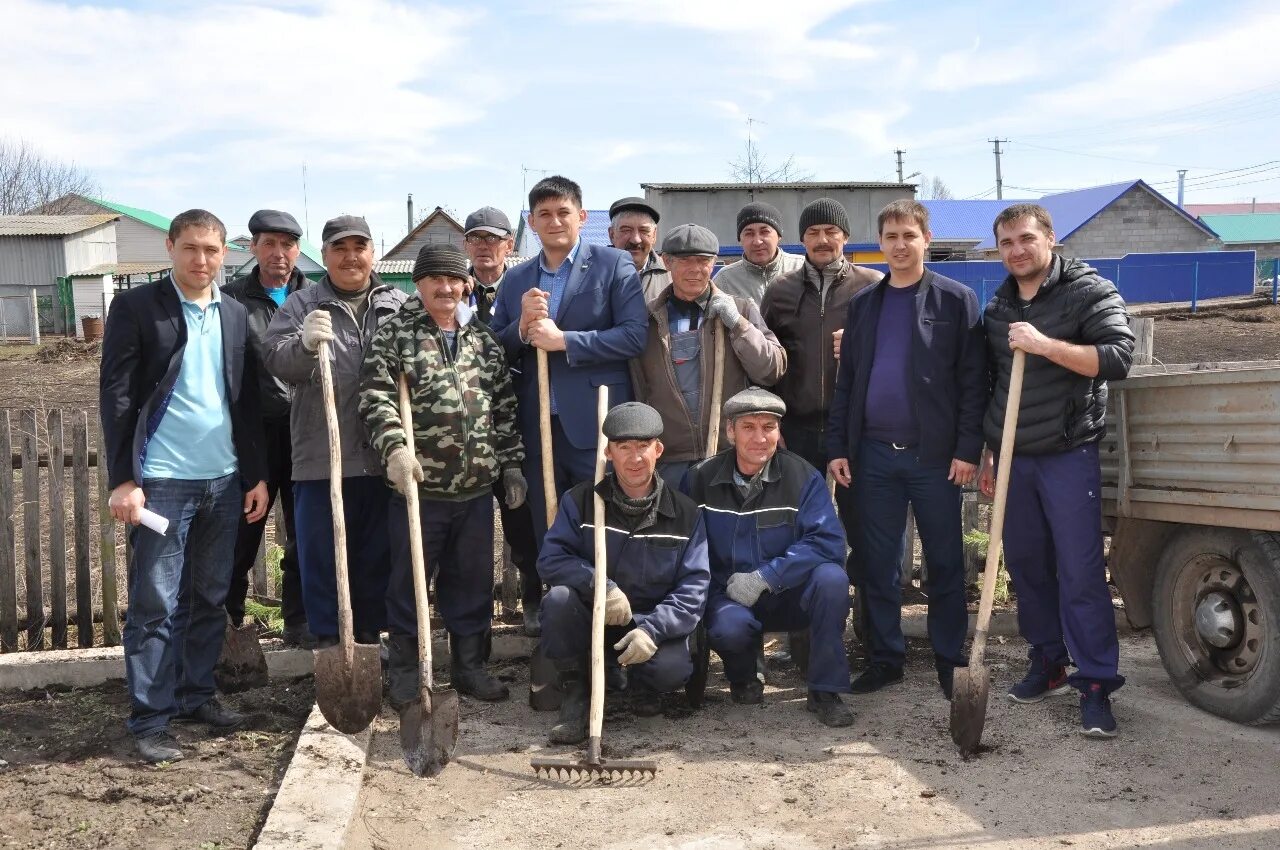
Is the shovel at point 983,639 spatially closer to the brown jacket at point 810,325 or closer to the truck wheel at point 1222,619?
the truck wheel at point 1222,619

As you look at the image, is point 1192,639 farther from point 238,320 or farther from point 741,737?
point 238,320

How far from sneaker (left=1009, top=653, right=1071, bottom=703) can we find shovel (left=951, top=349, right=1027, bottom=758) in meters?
0.39

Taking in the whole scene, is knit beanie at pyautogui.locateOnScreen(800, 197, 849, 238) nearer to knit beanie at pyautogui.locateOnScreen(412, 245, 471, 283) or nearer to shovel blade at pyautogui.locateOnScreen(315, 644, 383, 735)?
knit beanie at pyautogui.locateOnScreen(412, 245, 471, 283)

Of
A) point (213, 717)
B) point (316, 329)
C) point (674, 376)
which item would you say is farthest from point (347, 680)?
point (674, 376)

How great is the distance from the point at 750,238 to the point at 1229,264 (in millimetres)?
28180

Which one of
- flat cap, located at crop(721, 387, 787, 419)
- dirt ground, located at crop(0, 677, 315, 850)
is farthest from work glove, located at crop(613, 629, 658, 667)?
dirt ground, located at crop(0, 677, 315, 850)

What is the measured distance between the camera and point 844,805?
374cm

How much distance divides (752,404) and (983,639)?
127cm

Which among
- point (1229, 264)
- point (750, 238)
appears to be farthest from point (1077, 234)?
point (750, 238)

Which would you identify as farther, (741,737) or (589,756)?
(741,737)

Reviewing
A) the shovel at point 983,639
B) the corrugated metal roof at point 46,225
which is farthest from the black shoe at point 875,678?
the corrugated metal roof at point 46,225

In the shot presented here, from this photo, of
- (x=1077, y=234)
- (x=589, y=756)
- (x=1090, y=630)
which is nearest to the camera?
(x=589, y=756)

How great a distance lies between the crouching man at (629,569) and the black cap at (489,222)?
1753 mm

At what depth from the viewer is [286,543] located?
5.69m
